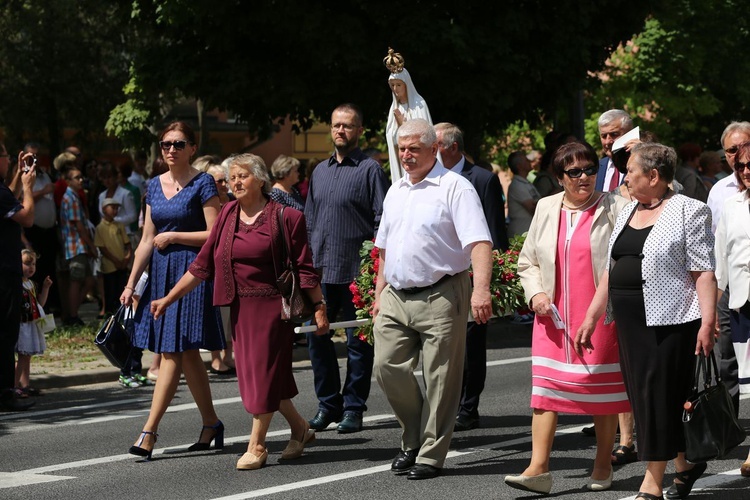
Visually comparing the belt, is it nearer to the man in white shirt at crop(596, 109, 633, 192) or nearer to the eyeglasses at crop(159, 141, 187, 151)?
the man in white shirt at crop(596, 109, 633, 192)

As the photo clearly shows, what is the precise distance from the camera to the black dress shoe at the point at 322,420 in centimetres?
963

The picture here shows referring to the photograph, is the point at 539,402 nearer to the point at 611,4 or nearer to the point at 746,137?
the point at 746,137

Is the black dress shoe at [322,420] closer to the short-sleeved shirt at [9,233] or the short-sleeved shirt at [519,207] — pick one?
the short-sleeved shirt at [9,233]

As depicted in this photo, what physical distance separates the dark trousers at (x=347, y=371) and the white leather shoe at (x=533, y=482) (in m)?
2.54

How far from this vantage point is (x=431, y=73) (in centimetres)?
1962

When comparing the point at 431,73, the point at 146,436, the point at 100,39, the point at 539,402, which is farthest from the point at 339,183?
the point at 100,39

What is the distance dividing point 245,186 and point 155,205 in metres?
0.79

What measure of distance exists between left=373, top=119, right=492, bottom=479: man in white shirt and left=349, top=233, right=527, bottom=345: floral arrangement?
2.88ft

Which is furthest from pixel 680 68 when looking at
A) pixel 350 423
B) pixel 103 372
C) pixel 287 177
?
pixel 350 423

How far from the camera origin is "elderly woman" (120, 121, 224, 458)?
8.67 m

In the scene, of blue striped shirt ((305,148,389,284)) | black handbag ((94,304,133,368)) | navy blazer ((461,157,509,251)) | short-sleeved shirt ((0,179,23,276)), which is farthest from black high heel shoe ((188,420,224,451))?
short-sleeved shirt ((0,179,23,276))

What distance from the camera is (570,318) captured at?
24.1ft

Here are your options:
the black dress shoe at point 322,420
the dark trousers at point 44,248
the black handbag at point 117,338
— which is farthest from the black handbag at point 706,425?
the dark trousers at point 44,248

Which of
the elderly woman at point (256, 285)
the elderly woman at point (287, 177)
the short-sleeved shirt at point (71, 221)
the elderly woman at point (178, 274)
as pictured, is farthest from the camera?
the short-sleeved shirt at point (71, 221)
